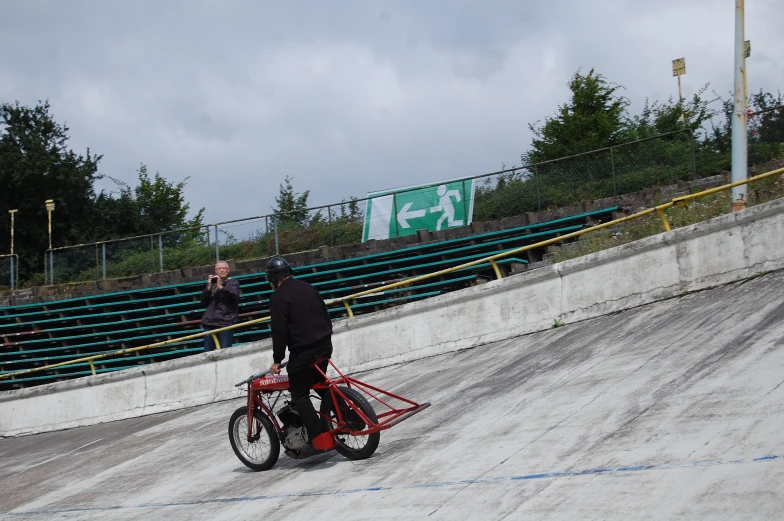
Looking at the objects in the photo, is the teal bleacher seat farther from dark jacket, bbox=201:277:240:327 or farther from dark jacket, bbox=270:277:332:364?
dark jacket, bbox=270:277:332:364

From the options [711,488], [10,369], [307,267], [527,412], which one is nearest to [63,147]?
[10,369]

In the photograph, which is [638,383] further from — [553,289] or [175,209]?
[175,209]

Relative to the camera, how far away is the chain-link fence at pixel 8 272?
27.1 m

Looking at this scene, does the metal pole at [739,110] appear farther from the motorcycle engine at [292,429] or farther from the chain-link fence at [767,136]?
the motorcycle engine at [292,429]

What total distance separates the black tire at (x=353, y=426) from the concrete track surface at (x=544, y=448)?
144mm

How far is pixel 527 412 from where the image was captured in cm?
815

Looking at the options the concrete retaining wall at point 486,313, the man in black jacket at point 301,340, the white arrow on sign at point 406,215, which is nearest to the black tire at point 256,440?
the man in black jacket at point 301,340

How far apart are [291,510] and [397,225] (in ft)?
44.9

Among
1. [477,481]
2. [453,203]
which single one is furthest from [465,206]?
[477,481]

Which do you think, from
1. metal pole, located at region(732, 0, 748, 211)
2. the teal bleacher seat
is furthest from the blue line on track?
the teal bleacher seat

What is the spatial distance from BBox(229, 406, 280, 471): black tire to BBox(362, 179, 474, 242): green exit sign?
11502 millimetres

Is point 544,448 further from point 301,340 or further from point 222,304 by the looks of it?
point 222,304

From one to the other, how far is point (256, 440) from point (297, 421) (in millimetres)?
561

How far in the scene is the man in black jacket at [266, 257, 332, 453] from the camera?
7.76 meters
